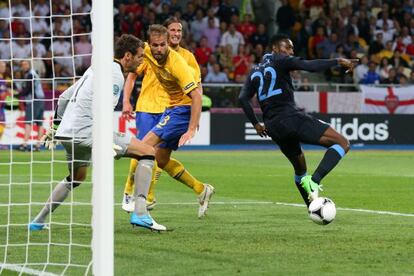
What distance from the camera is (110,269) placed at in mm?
6613

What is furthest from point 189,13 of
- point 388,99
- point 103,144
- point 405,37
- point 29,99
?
point 103,144

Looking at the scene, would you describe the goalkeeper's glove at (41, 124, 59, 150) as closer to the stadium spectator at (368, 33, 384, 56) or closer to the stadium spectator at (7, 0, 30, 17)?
the stadium spectator at (7, 0, 30, 17)

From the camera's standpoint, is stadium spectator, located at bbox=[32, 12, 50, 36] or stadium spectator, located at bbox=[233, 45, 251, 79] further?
stadium spectator, located at bbox=[233, 45, 251, 79]

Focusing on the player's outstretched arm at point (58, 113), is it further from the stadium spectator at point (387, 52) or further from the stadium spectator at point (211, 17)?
the stadium spectator at point (387, 52)

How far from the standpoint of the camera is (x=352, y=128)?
95.2 feet

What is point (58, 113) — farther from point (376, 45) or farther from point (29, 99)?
point (376, 45)

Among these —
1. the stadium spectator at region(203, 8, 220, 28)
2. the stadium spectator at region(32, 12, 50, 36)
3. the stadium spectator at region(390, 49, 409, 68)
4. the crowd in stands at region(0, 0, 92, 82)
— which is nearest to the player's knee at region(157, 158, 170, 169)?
the crowd in stands at region(0, 0, 92, 82)

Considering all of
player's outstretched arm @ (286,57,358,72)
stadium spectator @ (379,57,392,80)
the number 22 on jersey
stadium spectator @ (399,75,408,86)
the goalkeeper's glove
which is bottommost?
stadium spectator @ (399,75,408,86)

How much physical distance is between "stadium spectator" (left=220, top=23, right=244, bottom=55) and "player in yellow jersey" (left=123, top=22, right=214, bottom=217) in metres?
17.3

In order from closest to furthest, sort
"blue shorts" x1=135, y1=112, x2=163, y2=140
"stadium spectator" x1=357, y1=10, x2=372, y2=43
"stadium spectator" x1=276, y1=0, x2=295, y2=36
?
"blue shorts" x1=135, y1=112, x2=163, y2=140 < "stadium spectator" x1=276, y1=0, x2=295, y2=36 < "stadium spectator" x1=357, y1=10, x2=372, y2=43

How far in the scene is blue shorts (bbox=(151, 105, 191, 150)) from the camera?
11750 millimetres

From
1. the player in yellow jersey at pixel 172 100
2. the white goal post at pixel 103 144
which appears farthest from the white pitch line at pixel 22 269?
the player in yellow jersey at pixel 172 100

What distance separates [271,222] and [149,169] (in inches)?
65.8

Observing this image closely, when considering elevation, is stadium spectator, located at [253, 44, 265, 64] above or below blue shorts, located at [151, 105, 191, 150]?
below
